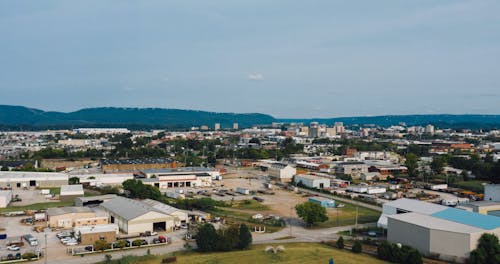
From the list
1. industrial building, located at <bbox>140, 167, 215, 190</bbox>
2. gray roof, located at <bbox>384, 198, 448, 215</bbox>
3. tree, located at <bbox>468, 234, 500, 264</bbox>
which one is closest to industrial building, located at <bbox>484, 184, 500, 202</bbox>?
gray roof, located at <bbox>384, 198, 448, 215</bbox>

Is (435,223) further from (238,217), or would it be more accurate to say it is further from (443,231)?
(238,217)

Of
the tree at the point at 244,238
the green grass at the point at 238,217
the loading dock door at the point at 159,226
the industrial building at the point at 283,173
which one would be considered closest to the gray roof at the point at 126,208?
the loading dock door at the point at 159,226

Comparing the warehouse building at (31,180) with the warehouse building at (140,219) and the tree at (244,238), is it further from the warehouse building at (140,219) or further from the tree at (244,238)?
the tree at (244,238)

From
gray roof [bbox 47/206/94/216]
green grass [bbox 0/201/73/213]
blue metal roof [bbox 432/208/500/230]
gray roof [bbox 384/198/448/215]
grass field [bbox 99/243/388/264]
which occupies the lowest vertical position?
green grass [bbox 0/201/73/213]

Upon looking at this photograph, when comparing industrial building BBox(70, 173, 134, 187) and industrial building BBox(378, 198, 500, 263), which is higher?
industrial building BBox(378, 198, 500, 263)

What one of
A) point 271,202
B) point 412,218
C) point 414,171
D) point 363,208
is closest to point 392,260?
point 412,218

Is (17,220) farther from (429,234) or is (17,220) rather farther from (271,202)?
(429,234)

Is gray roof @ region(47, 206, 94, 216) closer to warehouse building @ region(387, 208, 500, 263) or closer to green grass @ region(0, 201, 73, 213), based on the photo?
green grass @ region(0, 201, 73, 213)
